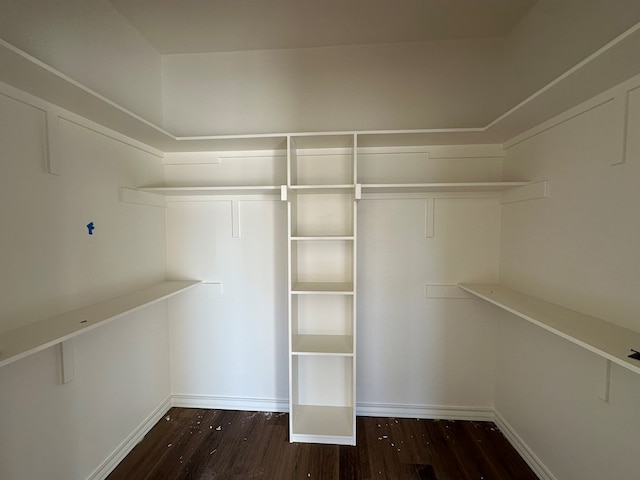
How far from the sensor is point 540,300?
1.65m

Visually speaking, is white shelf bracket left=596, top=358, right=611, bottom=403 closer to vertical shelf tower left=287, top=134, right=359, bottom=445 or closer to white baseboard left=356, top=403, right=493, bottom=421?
white baseboard left=356, top=403, right=493, bottom=421

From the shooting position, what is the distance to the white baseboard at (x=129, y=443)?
5.48 ft

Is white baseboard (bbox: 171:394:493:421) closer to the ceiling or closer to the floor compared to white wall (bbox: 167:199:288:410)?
closer to the floor

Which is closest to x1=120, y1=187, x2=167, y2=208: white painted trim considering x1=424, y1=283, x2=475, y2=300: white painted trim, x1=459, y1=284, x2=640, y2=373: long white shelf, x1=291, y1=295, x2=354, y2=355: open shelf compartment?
x1=291, y1=295, x2=354, y2=355: open shelf compartment

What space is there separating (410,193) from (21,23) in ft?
7.79

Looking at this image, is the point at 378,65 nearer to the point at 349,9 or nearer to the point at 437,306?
the point at 349,9

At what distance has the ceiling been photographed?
176cm

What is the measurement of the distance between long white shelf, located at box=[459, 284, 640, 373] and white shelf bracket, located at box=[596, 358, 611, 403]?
8.0 inches

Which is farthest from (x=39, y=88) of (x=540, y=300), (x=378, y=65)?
(x=540, y=300)

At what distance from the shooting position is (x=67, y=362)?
146 centimetres

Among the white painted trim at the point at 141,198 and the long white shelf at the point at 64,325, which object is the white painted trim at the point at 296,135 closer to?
the white painted trim at the point at 141,198

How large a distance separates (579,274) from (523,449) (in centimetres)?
128

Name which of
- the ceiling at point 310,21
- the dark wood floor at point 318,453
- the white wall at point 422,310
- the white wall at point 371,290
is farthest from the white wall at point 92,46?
the dark wood floor at point 318,453

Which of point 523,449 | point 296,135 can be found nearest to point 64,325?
point 296,135
